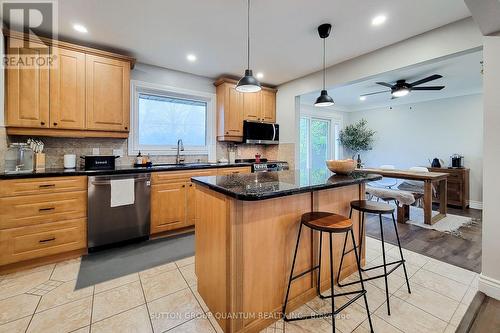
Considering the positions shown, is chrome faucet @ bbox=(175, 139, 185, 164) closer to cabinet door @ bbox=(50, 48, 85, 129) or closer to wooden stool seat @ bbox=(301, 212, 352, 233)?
cabinet door @ bbox=(50, 48, 85, 129)

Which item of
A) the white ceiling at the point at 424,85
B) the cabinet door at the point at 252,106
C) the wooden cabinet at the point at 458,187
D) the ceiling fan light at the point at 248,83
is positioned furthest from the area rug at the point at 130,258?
the wooden cabinet at the point at 458,187

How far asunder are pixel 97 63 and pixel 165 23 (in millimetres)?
1162

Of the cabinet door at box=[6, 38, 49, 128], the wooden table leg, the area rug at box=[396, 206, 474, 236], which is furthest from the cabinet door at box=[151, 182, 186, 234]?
the wooden table leg

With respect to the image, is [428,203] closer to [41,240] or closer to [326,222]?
[326,222]

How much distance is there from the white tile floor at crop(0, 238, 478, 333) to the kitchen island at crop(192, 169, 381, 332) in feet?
0.53

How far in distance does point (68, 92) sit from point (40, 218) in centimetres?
152

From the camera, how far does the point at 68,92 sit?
8.96ft

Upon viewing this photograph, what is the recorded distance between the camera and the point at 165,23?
8.15 ft

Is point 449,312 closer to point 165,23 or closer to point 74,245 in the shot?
point 74,245

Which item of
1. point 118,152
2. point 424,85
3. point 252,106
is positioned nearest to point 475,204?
point 424,85

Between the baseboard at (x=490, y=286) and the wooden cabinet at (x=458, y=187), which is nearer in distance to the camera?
the baseboard at (x=490, y=286)

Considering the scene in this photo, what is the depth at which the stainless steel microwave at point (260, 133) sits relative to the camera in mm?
4254

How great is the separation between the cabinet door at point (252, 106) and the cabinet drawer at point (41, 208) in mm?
2903

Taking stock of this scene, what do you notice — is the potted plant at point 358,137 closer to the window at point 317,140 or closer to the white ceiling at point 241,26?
the window at point 317,140
